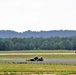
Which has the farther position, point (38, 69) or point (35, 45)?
point (35, 45)

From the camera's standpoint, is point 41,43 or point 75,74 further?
point 41,43

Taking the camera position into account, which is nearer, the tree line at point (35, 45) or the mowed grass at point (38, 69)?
the mowed grass at point (38, 69)

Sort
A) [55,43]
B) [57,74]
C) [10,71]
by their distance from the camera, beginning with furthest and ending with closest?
1. [55,43]
2. [10,71]
3. [57,74]

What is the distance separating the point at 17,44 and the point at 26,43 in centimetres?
664

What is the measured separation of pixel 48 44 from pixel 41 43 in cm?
811

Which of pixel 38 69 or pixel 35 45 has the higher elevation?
pixel 35 45

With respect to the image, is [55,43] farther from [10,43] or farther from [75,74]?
[75,74]

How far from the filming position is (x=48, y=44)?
184875 millimetres

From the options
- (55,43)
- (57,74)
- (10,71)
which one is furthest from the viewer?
(55,43)

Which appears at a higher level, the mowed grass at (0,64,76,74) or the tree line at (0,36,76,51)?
the tree line at (0,36,76,51)

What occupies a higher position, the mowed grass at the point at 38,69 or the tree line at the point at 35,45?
the tree line at the point at 35,45

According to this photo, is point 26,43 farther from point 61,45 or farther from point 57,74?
point 57,74

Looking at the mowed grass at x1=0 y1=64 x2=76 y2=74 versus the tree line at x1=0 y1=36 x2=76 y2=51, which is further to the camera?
the tree line at x1=0 y1=36 x2=76 y2=51

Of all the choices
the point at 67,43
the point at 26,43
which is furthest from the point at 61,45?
the point at 26,43
